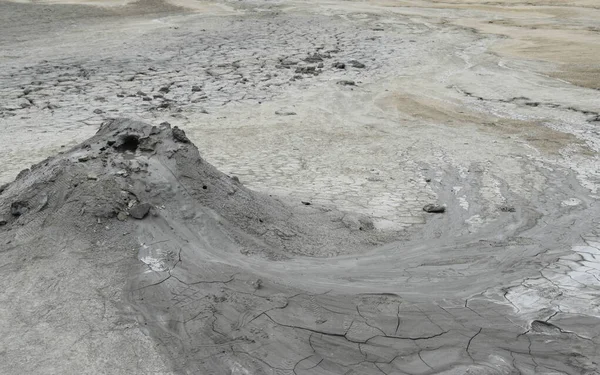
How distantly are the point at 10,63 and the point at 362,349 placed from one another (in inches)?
461

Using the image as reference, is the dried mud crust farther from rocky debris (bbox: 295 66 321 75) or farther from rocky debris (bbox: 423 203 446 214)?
rocky debris (bbox: 295 66 321 75)

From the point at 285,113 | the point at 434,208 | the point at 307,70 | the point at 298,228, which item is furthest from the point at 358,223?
the point at 307,70

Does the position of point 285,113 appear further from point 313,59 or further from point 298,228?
point 298,228

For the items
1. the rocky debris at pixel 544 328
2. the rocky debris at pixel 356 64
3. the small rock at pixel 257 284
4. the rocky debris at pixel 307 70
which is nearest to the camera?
the rocky debris at pixel 544 328

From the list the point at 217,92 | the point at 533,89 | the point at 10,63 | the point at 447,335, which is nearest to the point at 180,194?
the point at 447,335

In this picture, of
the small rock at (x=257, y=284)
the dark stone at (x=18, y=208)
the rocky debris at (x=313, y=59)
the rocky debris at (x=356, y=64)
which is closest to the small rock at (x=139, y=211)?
the dark stone at (x=18, y=208)

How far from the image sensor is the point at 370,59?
45.8 ft

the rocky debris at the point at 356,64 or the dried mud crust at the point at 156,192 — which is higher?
the dried mud crust at the point at 156,192

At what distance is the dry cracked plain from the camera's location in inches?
127

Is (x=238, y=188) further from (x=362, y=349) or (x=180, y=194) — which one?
(x=362, y=349)

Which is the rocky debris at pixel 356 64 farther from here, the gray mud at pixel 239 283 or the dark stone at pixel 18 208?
the dark stone at pixel 18 208

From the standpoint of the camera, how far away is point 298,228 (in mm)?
4602

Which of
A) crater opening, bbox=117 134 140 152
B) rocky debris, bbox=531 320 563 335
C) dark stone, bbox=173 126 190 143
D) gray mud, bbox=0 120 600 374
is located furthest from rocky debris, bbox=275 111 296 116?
rocky debris, bbox=531 320 563 335

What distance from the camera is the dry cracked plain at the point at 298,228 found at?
3.21 meters
